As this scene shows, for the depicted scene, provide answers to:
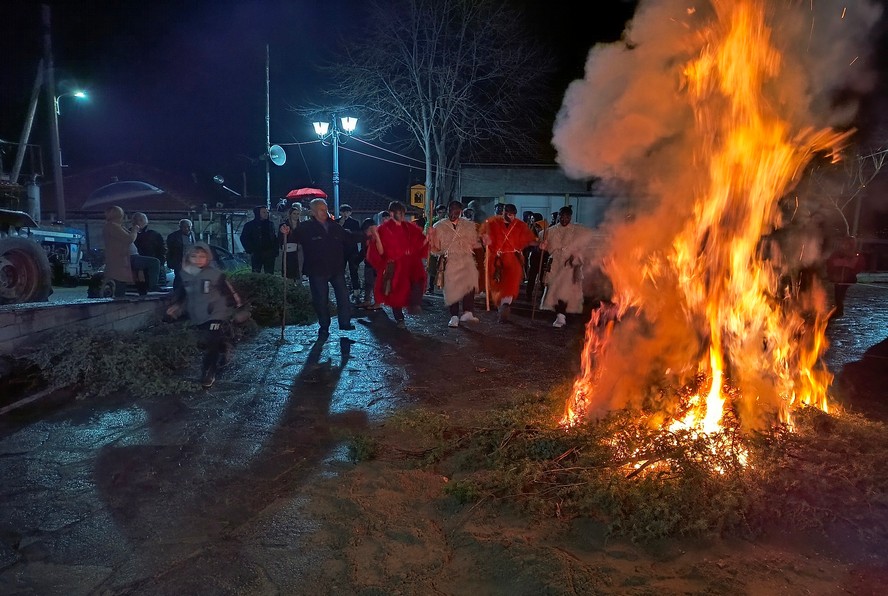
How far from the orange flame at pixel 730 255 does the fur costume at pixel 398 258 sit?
5104 millimetres

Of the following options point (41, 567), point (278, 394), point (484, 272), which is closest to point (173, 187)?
point (484, 272)

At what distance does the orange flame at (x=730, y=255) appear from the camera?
452cm

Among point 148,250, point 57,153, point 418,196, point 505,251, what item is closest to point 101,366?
point 148,250

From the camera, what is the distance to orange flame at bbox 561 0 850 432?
4.52m

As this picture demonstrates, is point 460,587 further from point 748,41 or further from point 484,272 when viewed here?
point 484,272

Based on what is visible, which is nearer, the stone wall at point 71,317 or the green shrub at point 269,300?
the stone wall at point 71,317


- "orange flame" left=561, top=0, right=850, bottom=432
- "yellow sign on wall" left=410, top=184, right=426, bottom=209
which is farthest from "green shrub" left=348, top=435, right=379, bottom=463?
"yellow sign on wall" left=410, top=184, right=426, bottom=209

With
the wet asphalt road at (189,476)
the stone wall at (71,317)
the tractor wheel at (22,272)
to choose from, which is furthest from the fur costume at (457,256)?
the tractor wheel at (22,272)

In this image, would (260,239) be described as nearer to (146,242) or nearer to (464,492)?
(146,242)

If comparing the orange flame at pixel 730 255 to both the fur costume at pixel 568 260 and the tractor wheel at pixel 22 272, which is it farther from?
the tractor wheel at pixel 22 272

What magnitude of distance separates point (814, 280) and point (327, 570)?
28.6 ft

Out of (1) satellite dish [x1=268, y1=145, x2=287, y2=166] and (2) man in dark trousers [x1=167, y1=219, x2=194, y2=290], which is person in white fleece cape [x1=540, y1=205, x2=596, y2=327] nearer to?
(2) man in dark trousers [x1=167, y1=219, x2=194, y2=290]

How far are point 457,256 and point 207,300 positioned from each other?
4.55 meters

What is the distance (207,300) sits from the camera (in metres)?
6.02
